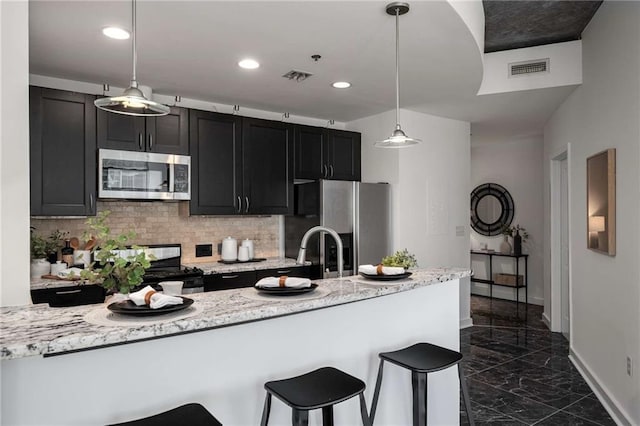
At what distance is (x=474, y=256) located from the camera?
7.38 m

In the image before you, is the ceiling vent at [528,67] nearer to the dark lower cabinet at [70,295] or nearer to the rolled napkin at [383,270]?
the rolled napkin at [383,270]

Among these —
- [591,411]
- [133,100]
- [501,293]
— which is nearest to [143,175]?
[133,100]

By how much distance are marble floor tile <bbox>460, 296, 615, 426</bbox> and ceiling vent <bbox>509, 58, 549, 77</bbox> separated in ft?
8.90

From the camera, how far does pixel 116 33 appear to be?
2.67m

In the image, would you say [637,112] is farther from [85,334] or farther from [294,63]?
[85,334]

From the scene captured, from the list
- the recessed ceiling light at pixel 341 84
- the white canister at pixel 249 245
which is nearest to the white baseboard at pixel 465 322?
the white canister at pixel 249 245

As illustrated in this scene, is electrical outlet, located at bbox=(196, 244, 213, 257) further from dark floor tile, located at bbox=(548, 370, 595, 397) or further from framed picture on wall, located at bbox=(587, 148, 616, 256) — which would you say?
framed picture on wall, located at bbox=(587, 148, 616, 256)

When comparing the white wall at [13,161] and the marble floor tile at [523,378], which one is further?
the marble floor tile at [523,378]

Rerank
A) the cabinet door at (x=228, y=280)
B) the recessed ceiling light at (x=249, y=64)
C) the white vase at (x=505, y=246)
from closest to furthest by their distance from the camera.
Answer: the recessed ceiling light at (x=249, y=64) < the cabinet door at (x=228, y=280) < the white vase at (x=505, y=246)

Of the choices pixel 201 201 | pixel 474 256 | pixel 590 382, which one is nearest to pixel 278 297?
pixel 201 201

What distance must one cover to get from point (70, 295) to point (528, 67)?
429 cm

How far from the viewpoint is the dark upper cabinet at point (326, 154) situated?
4.68 metres

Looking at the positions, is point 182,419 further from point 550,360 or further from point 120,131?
point 550,360

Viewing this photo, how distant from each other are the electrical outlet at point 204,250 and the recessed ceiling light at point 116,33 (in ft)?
7.03
